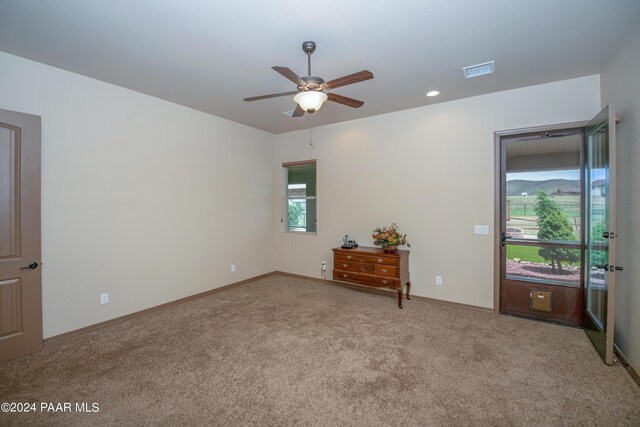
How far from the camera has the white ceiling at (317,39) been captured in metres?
2.08

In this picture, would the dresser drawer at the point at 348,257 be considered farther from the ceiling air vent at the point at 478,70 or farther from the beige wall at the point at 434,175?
the ceiling air vent at the point at 478,70

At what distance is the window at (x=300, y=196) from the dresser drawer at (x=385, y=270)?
69.9 inches

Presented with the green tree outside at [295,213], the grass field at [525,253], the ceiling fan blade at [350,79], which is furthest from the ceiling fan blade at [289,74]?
the green tree outside at [295,213]

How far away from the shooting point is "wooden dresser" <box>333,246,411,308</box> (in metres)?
3.88

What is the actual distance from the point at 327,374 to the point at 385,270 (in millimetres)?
1858

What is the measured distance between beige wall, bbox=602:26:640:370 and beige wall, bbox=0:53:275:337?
16.1 ft

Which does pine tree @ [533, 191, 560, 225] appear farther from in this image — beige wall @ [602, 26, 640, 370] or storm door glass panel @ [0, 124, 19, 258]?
storm door glass panel @ [0, 124, 19, 258]

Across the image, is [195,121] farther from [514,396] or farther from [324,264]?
[514,396]

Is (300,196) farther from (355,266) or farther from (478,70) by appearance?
(478,70)

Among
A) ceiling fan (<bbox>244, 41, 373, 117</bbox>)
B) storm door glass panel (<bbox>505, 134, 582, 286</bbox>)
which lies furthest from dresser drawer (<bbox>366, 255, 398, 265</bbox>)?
ceiling fan (<bbox>244, 41, 373, 117</bbox>)

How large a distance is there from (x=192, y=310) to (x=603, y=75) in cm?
573

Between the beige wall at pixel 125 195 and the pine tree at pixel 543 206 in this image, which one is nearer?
the beige wall at pixel 125 195

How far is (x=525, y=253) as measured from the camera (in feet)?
11.9

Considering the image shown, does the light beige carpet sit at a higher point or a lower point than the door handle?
lower
